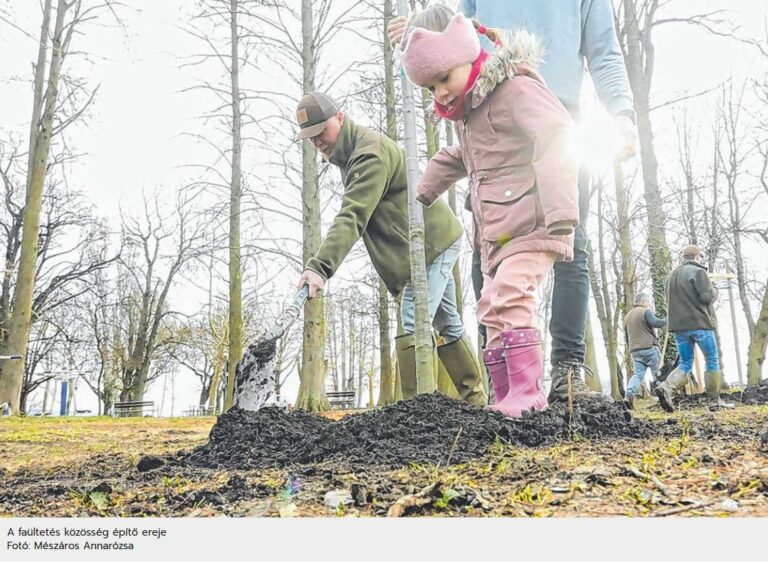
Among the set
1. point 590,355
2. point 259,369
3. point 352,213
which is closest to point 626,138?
point 352,213

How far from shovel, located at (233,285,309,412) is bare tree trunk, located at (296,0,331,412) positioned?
5.07 m

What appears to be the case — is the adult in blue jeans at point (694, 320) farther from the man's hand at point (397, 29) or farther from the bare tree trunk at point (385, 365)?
the bare tree trunk at point (385, 365)

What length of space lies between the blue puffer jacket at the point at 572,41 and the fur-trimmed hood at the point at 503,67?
47 centimetres

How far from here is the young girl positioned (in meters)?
1.99

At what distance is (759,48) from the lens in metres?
9.48

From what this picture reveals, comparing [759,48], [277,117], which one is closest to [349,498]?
[277,117]

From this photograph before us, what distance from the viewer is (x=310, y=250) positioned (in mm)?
8023

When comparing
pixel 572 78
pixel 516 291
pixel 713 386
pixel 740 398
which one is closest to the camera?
pixel 516 291

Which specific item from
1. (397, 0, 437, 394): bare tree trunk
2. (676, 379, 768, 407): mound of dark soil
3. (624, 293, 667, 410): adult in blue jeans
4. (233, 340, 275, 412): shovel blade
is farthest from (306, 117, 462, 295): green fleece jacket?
(624, 293, 667, 410): adult in blue jeans

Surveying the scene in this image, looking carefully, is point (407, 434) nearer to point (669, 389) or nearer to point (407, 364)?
point (407, 364)

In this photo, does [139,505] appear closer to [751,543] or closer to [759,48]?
[751,543]

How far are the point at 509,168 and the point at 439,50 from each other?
46cm

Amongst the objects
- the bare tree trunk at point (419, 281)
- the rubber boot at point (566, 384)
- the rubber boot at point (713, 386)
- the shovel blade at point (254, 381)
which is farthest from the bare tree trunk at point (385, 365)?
the rubber boot at point (566, 384)

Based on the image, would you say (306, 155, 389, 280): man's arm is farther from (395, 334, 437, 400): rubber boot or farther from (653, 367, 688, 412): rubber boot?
(653, 367, 688, 412): rubber boot
